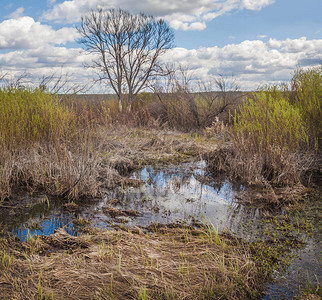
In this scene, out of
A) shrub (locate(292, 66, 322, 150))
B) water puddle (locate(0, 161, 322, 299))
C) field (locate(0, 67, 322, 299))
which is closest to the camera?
field (locate(0, 67, 322, 299))

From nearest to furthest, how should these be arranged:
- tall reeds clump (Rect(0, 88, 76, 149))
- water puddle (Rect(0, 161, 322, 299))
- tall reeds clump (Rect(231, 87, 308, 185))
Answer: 1. water puddle (Rect(0, 161, 322, 299))
2. tall reeds clump (Rect(0, 88, 76, 149))
3. tall reeds clump (Rect(231, 87, 308, 185))

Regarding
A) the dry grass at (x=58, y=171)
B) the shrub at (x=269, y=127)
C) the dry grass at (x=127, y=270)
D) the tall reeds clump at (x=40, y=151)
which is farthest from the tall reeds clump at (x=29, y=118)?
the shrub at (x=269, y=127)

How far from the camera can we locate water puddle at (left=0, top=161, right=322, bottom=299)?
10.8 ft

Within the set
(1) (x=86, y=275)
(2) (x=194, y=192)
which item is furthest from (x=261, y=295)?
(2) (x=194, y=192)

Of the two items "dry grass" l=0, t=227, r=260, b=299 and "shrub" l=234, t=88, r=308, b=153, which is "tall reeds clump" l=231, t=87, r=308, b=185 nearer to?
"shrub" l=234, t=88, r=308, b=153

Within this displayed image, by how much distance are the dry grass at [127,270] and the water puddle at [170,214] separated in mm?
381

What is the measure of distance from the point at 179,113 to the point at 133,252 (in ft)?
36.6

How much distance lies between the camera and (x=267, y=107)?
6.71 m

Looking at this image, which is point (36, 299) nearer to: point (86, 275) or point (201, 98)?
point (86, 275)

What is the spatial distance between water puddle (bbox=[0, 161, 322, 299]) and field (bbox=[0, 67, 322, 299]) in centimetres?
2

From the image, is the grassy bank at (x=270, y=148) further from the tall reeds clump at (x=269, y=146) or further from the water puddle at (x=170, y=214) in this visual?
the water puddle at (x=170, y=214)

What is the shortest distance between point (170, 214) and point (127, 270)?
2.00 m

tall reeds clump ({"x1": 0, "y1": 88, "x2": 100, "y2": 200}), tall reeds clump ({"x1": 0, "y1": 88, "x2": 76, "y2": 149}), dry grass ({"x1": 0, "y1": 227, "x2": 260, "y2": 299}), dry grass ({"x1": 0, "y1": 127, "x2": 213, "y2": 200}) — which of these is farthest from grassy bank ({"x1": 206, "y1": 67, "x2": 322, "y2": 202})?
tall reeds clump ({"x1": 0, "y1": 88, "x2": 76, "y2": 149})

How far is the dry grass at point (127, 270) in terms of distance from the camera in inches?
103
